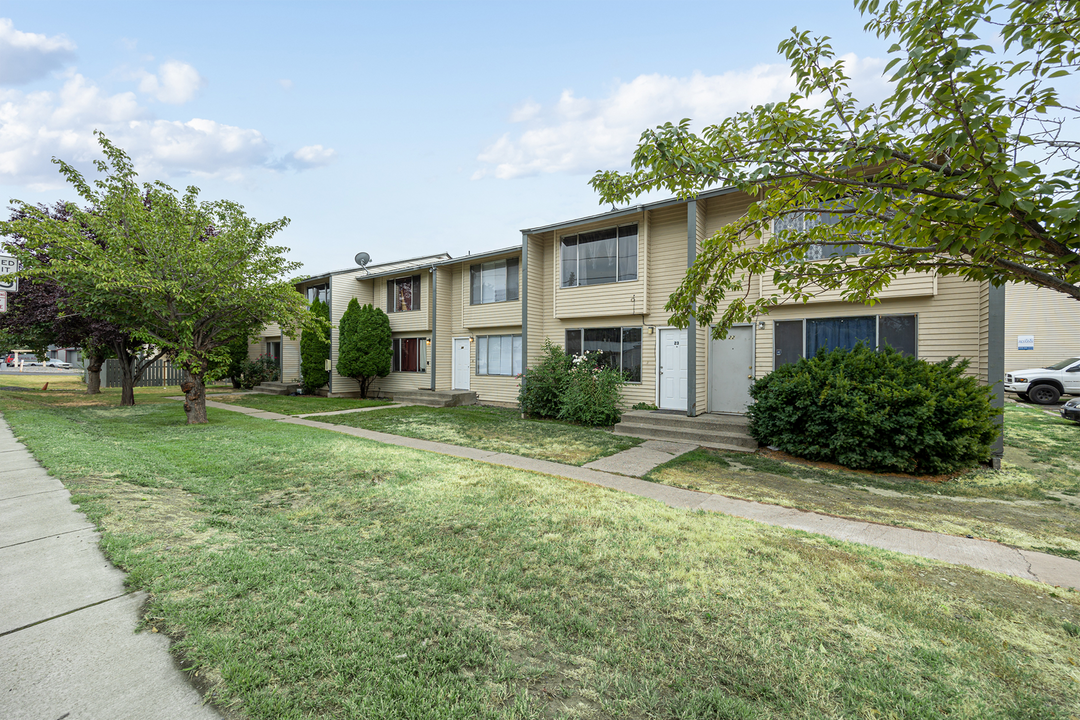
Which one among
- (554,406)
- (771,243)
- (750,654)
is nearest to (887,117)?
(771,243)

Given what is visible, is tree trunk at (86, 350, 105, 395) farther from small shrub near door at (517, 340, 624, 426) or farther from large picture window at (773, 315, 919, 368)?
large picture window at (773, 315, 919, 368)

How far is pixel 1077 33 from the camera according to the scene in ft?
9.27

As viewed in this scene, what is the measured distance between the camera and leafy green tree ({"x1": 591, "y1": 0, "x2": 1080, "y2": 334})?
8.56 feet

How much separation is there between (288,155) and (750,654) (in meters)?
31.9

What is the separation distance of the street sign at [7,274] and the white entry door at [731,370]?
13.6m

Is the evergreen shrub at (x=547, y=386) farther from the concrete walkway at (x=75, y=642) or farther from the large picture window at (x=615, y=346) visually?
the concrete walkway at (x=75, y=642)

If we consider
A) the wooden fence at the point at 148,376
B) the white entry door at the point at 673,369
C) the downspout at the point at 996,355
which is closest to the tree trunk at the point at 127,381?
the wooden fence at the point at 148,376

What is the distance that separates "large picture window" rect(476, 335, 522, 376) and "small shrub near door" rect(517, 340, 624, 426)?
1850 mm

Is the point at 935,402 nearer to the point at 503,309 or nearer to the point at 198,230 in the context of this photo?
the point at 503,309

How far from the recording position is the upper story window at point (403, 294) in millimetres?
18156

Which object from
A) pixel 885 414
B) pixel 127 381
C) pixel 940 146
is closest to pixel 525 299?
pixel 885 414

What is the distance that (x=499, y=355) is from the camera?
1580cm

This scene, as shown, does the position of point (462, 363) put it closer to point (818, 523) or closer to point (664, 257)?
point (664, 257)

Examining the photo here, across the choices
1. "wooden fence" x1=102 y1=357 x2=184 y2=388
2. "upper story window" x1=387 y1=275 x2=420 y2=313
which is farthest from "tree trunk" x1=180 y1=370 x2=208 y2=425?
"wooden fence" x1=102 y1=357 x2=184 y2=388
